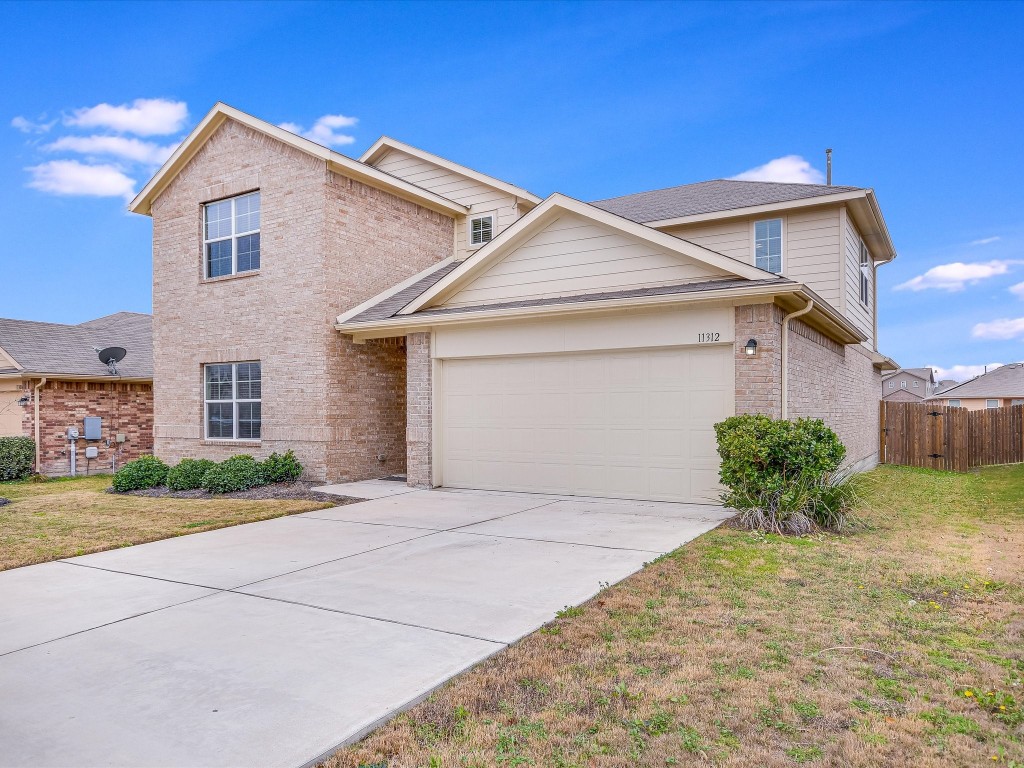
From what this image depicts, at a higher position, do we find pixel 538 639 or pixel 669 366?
pixel 669 366

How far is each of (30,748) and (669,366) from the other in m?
9.09

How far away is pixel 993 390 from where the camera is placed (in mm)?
43344

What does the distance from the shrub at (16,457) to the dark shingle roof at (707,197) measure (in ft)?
50.1

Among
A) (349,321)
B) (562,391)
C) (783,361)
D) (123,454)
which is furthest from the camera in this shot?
(123,454)

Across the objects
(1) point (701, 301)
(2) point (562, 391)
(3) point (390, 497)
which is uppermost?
(1) point (701, 301)

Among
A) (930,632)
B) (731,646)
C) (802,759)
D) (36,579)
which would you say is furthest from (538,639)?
(36,579)

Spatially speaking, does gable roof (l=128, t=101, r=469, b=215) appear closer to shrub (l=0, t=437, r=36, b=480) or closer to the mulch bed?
the mulch bed

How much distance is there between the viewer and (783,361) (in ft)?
33.4

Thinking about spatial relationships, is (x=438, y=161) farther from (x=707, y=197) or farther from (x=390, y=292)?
(x=707, y=197)

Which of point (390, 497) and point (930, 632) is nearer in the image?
point (930, 632)

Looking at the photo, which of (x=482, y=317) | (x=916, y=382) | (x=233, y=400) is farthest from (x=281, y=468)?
(x=916, y=382)

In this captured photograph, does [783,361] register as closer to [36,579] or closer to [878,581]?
[878,581]

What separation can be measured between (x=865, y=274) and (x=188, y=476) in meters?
16.4

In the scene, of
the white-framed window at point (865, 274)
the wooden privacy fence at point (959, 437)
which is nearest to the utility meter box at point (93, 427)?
the white-framed window at point (865, 274)
